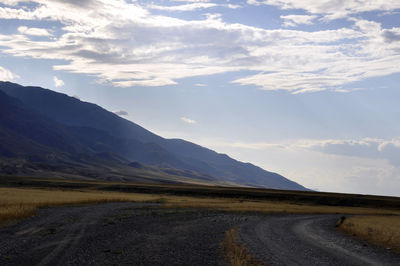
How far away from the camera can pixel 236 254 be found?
19469 mm

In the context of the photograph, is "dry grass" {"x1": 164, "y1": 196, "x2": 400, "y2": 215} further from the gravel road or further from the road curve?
the gravel road

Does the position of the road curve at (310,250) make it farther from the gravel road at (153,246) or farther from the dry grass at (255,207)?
the dry grass at (255,207)

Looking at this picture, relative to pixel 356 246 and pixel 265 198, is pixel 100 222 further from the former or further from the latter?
pixel 265 198

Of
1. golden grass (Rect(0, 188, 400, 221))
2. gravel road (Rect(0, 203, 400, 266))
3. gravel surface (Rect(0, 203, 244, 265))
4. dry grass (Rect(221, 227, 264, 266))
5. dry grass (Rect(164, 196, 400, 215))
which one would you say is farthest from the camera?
dry grass (Rect(164, 196, 400, 215))

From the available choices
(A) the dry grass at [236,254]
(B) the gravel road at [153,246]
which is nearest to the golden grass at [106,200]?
(B) the gravel road at [153,246]

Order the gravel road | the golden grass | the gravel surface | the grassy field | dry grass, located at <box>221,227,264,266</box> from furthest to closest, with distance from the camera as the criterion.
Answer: the grassy field
the golden grass
the gravel road
dry grass, located at <box>221,227,264,266</box>
the gravel surface

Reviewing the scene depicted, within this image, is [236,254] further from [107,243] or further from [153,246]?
[107,243]

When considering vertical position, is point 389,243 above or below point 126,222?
above

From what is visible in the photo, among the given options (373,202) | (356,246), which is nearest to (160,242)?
(356,246)

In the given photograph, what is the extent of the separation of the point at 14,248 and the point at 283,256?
13.0m

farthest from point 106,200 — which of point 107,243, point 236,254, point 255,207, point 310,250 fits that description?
point 236,254

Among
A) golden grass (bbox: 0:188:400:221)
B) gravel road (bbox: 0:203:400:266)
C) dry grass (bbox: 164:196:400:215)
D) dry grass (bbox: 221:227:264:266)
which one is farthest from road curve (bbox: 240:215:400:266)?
dry grass (bbox: 164:196:400:215)

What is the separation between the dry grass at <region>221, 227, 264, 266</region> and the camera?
17612mm

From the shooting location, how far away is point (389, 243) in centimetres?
2786
